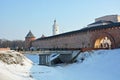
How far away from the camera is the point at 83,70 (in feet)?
91.7

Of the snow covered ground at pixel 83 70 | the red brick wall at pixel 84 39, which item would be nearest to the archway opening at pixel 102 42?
the red brick wall at pixel 84 39

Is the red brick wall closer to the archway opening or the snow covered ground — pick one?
the archway opening

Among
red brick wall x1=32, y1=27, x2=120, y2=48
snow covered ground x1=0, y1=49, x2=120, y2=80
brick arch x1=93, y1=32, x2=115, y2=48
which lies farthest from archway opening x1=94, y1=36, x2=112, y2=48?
snow covered ground x1=0, y1=49, x2=120, y2=80

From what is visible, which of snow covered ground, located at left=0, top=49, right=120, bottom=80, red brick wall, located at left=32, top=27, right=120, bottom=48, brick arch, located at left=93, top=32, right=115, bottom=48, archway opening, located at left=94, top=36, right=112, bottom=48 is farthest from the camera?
archway opening, located at left=94, top=36, right=112, bottom=48

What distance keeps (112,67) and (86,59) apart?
22.7ft

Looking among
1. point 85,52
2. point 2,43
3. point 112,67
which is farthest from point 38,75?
point 2,43

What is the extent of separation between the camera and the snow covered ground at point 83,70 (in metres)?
21.6

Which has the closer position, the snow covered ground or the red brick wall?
the snow covered ground

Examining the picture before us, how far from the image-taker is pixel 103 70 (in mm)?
26203

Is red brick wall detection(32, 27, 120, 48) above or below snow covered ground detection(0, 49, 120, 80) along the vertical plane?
above

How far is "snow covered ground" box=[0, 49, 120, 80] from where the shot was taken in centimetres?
2162

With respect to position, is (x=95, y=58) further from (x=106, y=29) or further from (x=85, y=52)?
(x=106, y=29)

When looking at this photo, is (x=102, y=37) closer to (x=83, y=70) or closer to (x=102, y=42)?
(x=102, y=42)

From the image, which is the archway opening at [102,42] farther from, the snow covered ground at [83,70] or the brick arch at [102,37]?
the snow covered ground at [83,70]
